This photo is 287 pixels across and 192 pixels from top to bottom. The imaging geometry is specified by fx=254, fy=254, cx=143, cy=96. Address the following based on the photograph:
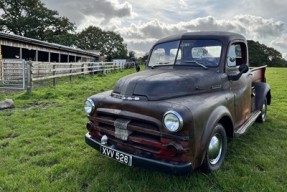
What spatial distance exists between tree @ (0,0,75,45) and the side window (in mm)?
41884

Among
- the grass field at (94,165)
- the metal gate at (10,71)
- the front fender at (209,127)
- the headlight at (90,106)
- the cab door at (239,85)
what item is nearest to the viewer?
the front fender at (209,127)

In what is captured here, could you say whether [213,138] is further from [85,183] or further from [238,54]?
[238,54]

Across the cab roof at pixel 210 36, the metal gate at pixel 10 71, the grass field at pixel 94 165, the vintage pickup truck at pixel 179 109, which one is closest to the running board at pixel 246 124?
the vintage pickup truck at pixel 179 109

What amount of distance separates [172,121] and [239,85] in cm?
213

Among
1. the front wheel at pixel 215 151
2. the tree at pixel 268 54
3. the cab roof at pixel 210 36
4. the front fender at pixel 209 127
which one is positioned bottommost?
the front wheel at pixel 215 151

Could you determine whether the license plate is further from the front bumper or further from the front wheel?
the front wheel

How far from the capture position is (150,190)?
3072mm

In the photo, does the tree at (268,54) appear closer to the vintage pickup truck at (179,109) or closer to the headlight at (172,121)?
the vintage pickup truck at (179,109)

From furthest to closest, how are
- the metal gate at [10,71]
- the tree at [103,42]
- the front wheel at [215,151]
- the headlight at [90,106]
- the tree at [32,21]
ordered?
the tree at [103,42], the tree at [32,21], the metal gate at [10,71], the headlight at [90,106], the front wheel at [215,151]

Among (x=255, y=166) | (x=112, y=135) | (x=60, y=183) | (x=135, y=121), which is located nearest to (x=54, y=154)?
(x=60, y=183)

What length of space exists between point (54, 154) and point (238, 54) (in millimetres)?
3680

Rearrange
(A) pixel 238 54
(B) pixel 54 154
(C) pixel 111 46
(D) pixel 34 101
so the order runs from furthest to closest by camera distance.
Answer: (C) pixel 111 46, (D) pixel 34 101, (A) pixel 238 54, (B) pixel 54 154

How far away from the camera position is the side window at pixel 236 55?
4281 mm

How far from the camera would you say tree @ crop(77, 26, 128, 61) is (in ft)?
195
